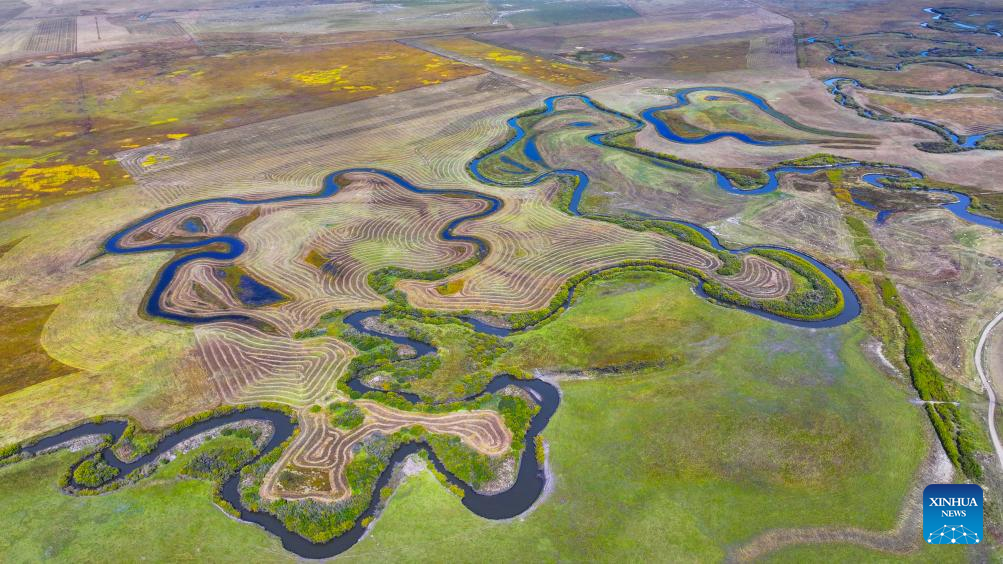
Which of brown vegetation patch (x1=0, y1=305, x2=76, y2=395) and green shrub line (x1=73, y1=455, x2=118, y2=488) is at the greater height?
brown vegetation patch (x1=0, y1=305, x2=76, y2=395)

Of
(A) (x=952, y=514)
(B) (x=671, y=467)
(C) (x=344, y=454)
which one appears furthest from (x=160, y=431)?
(A) (x=952, y=514)

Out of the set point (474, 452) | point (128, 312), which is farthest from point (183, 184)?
point (474, 452)

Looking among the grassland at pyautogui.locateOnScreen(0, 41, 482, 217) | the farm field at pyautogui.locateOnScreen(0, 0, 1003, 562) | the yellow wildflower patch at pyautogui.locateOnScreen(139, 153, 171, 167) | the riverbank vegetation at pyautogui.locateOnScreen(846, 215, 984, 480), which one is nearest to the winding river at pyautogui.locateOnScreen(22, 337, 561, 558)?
the farm field at pyautogui.locateOnScreen(0, 0, 1003, 562)

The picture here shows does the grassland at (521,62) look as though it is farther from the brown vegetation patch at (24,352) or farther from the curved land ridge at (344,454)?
the brown vegetation patch at (24,352)

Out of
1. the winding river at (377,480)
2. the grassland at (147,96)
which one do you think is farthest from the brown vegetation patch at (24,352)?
the grassland at (147,96)

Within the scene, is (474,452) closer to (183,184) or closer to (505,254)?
(505,254)

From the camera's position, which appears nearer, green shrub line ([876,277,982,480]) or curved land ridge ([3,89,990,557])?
green shrub line ([876,277,982,480])

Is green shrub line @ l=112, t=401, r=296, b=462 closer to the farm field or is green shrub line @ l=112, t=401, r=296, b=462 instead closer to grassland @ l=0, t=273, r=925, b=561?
the farm field
